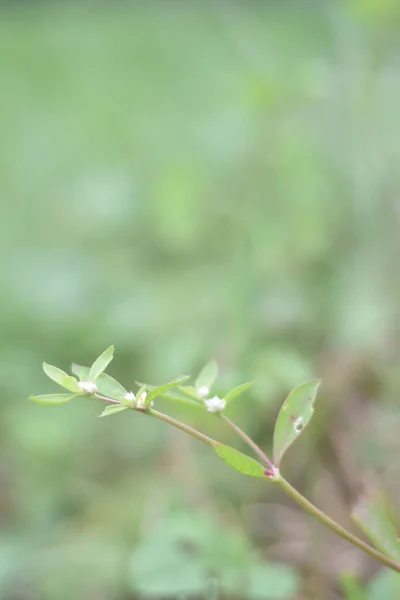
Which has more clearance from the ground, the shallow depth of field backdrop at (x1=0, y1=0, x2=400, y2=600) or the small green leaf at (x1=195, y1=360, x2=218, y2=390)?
the shallow depth of field backdrop at (x1=0, y1=0, x2=400, y2=600)

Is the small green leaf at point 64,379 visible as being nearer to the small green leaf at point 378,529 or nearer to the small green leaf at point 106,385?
the small green leaf at point 106,385

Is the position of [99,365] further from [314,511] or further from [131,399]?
[314,511]

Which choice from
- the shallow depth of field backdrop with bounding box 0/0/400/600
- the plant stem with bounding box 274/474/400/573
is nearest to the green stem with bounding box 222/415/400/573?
the plant stem with bounding box 274/474/400/573

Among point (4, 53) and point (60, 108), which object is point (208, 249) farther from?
point (4, 53)

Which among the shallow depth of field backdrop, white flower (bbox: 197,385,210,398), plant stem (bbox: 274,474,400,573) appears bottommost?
plant stem (bbox: 274,474,400,573)

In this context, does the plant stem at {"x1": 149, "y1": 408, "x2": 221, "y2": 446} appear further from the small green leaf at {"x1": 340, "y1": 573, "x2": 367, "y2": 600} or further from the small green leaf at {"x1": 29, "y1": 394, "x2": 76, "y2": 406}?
the small green leaf at {"x1": 340, "y1": 573, "x2": 367, "y2": 600}

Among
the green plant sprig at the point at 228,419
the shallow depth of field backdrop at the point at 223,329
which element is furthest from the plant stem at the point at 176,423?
the shallow depth of field backdrop at the point at 223,329

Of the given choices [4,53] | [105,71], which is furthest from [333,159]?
Result: [4,53]
